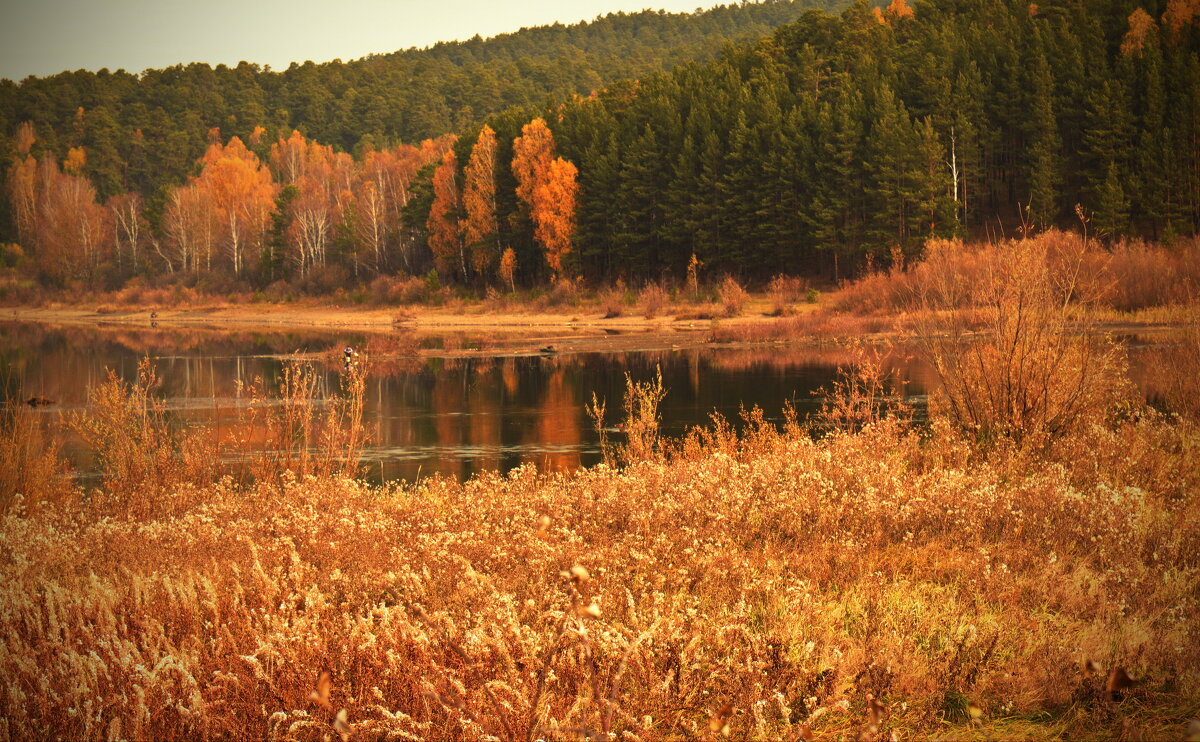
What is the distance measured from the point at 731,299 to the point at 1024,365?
38.7 m

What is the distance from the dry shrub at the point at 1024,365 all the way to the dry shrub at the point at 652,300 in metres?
39.4

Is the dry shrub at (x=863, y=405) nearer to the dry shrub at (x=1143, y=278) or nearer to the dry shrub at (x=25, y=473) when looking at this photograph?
the dry shrub at (x=25, y=473)

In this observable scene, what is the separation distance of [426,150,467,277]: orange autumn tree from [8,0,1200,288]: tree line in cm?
13

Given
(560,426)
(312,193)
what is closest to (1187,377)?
(560,426)

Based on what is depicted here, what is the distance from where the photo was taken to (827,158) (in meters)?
57.1

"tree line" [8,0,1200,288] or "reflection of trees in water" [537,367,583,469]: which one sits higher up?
"tree line" [8,0,1200,288]

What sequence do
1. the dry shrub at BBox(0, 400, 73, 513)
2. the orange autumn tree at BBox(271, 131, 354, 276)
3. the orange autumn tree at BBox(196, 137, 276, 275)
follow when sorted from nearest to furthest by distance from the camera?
the dry shrub at BBox(0, 400, 73, 513) < the orange autumn tree at BBox(271, 131, 354, 276) < the orange autumn tree at BBox(196, 137, 276, 275)

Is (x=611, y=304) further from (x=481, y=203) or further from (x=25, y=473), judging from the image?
(x=25, y=473)

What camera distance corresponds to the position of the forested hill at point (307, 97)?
131m

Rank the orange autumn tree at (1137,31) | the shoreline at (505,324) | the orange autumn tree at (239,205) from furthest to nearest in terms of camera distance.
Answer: the orange autumn tree at (239,205), the orange autumn tree at (1137,31), the shoreline at (505,324)

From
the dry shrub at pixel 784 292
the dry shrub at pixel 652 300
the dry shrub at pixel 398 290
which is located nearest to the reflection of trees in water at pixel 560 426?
the dry shrub at pixel 784 292

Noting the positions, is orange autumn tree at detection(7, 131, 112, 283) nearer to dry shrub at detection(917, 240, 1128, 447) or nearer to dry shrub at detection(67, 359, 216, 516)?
dry shrub at detection(67, 359, 216, 516)

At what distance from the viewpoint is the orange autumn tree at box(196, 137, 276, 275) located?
3758 inches

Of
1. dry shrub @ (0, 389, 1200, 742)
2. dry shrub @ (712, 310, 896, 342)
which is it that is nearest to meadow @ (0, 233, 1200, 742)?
dry shrub @ (0, 389, 1200, 742)
